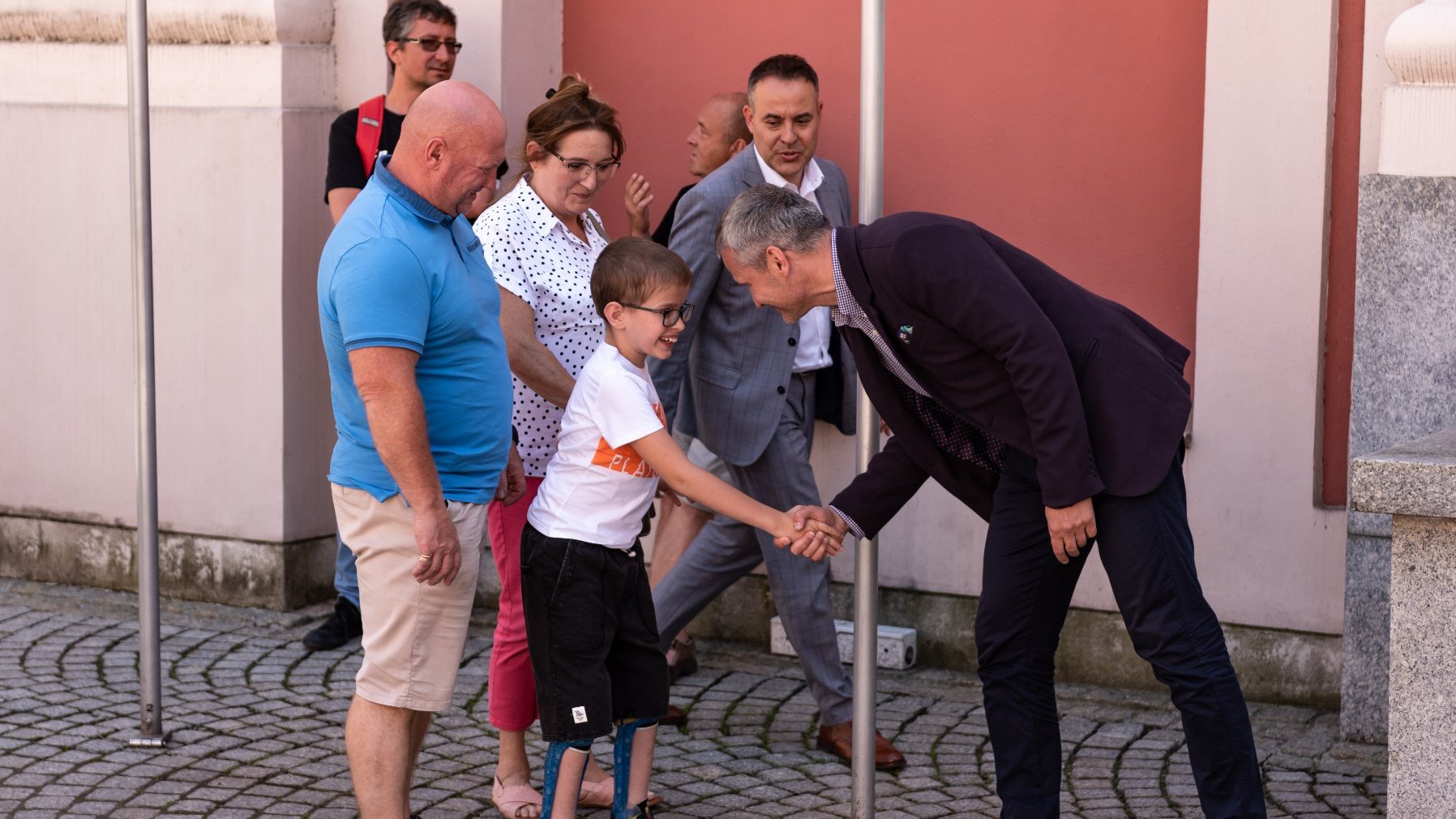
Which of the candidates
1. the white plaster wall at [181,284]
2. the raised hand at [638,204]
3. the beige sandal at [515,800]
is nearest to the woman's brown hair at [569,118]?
the raised hand at [638,204]

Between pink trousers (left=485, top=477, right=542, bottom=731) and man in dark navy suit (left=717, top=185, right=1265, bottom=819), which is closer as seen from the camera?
man in dark navy suit (left=717, top=185, right=1265, bottom=819)

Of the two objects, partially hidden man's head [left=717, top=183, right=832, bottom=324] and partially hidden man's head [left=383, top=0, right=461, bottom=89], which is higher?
partially hidden man's head [left=383, top=0, right=461, bottom=89]

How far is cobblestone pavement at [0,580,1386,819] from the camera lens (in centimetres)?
515

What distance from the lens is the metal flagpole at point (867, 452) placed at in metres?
4.50

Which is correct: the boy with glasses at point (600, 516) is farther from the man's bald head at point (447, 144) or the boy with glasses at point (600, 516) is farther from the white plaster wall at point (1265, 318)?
the white plaster wall at point (1265, 318)

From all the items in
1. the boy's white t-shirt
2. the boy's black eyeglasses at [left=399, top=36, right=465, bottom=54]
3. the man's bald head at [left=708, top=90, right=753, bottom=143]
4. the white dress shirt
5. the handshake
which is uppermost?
the boy's black eyeglasses at [left=399, top=36, right=465, bottom=54]

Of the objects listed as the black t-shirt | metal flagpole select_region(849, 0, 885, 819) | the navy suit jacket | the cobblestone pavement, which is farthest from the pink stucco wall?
the navy suit jacket

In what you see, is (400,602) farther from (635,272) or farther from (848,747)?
(848,747)

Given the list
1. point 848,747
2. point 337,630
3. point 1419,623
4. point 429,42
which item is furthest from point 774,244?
point 337,630

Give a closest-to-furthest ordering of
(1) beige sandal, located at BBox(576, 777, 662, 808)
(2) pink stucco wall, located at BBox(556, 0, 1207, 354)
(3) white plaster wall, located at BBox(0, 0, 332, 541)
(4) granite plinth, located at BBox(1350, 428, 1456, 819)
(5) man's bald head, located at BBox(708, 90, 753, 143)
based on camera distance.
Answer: (4) granite plinth, located at BBox(1350, 428, 1456, 819)
(1) beige sandal, located at BBox(576, 777, 662, 808)
(2) pink stucco wall, located at BBox(556, 0, 1207, 354)
(5) man's bald head, located at BBox(708, 90, 753, 143)
(3) white plaster wall, located at BBox(0, 0, 332, 541)

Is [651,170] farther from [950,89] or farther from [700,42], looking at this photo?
[950,89]

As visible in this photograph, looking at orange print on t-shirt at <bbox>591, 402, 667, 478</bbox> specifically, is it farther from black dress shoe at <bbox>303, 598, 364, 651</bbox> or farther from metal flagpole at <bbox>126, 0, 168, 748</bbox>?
black dress shoe at <bbox>303, 598, 364, 651</bbox>

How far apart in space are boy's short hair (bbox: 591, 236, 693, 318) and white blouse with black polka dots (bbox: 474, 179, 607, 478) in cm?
48

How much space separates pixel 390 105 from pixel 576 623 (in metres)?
2.98
